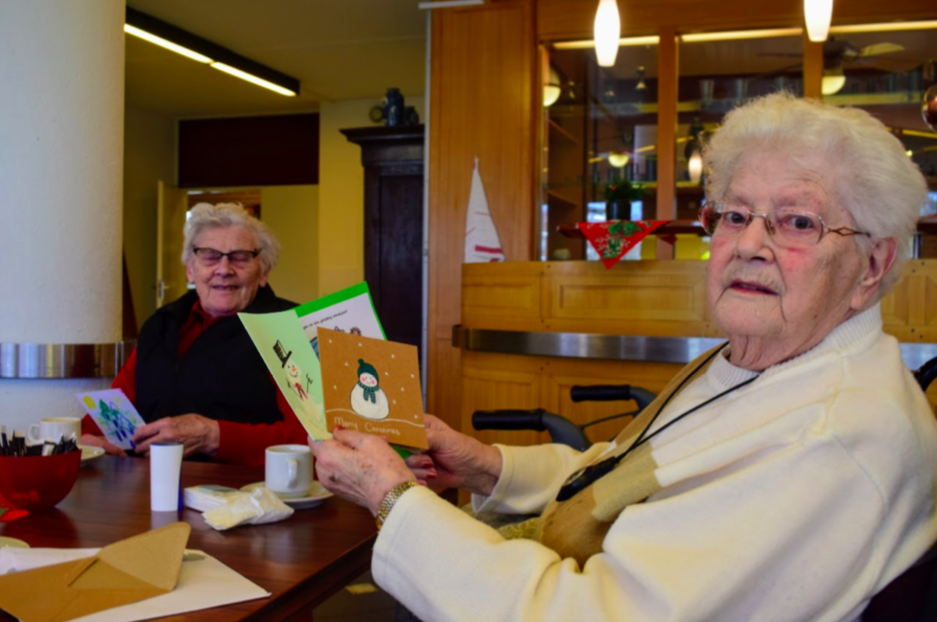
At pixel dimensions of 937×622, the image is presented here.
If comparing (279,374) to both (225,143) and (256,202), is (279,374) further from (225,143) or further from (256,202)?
(256,202)

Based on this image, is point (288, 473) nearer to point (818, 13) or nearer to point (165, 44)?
point (818, 13)

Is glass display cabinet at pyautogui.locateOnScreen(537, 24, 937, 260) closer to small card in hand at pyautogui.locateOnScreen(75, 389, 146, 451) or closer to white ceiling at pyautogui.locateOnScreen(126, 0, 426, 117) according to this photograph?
white ceiling at pyautogui.locateOnScreen(126, 0, 426, 117)

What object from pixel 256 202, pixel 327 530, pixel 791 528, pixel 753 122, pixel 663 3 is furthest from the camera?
pixel 256 202

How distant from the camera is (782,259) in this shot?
49.5 inches

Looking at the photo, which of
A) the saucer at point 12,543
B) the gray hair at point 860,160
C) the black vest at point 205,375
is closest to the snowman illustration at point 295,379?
the saucer at point 12,543

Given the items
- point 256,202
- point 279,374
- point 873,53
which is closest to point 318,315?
point 279,374

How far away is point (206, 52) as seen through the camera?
6883mm

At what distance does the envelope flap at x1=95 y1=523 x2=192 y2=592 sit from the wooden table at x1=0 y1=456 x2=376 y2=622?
0.09 meters

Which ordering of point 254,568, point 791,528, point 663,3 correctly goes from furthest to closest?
1. point 663,3
2. point 254,568
3. point 791,528

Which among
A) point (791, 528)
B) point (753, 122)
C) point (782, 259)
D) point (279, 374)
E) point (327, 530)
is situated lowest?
point (327, 530)

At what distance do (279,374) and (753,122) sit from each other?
0.80m

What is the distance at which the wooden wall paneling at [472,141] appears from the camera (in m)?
5.39

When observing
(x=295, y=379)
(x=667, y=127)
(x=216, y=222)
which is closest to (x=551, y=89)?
(x=667, y=127)

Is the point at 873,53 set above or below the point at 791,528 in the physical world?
above
